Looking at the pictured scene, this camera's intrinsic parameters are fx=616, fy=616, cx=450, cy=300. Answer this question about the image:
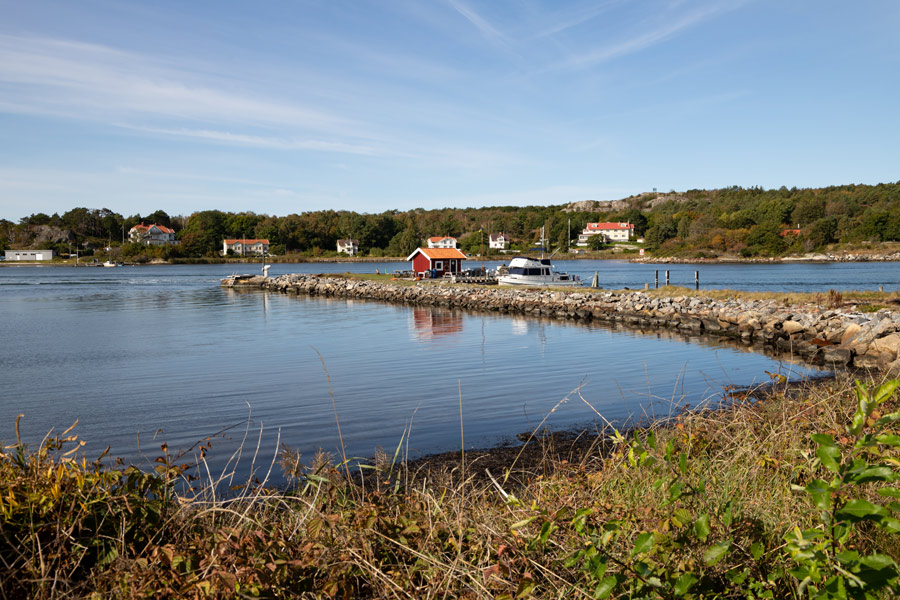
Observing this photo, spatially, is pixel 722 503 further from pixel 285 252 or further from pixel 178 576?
pixel 285 252

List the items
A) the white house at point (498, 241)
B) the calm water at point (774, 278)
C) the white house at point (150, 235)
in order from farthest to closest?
the white house at point (498, 241) < the white house at point (150, 235) < the calm water at point (774, 278)

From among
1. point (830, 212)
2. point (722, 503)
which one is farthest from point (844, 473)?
point (830, 212)

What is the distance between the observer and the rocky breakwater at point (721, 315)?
57.9 ft

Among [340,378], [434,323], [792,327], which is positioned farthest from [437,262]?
[340,378]

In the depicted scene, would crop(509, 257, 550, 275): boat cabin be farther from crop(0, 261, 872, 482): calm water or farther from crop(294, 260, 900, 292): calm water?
crop(0, 261, 872, 482): calm water

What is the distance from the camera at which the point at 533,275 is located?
45.4 m

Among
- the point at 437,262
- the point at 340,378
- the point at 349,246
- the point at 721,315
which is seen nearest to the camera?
the point at 340,378

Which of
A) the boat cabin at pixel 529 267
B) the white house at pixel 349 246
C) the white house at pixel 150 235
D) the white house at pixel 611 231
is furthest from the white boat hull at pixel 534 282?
the white house at pixel 150 235

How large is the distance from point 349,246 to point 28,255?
251 feet

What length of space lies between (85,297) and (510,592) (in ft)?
192

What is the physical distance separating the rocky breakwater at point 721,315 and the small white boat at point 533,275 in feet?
8.50

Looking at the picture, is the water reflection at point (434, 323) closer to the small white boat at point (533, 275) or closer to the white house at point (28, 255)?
the small white boat at point (533, 275)

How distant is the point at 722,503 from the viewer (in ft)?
11.8

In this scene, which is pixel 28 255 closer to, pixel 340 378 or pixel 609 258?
pixel 609 258
